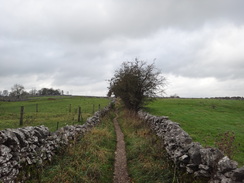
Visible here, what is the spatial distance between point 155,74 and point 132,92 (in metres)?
4.24

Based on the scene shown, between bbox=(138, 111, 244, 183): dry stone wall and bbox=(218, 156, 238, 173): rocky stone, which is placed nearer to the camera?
bbox=(138, 111, 244, 183): dry stone wall

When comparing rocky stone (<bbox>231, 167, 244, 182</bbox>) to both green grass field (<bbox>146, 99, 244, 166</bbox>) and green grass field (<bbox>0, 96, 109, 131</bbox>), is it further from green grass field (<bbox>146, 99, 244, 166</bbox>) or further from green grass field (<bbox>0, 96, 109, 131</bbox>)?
green grass field (<bbox>0, 96, 109, 131</bbox>)

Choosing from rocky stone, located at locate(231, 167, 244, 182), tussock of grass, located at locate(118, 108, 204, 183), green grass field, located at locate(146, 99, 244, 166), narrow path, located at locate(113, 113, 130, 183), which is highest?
rocky stone, located at locate(231, 167, 244, 182)

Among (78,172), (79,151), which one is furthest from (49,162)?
(79,151)

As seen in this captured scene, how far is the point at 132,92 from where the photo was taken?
28672 millimetres

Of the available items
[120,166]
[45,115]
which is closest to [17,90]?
[45,115]

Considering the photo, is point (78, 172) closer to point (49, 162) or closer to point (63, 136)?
point (49, 162)

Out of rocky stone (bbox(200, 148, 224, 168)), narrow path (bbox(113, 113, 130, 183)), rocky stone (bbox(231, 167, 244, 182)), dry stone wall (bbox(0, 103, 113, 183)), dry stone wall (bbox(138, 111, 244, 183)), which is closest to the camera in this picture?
rocky stone (bbox(231, 167, 244, 182))

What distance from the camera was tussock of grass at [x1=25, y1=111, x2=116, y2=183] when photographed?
693 cm

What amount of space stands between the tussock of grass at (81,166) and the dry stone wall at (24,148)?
1.51 feet

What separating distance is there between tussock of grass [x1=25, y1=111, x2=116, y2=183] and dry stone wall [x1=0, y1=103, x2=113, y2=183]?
0.46 meters

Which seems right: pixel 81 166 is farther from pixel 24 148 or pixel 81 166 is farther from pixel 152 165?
pixel 152 165

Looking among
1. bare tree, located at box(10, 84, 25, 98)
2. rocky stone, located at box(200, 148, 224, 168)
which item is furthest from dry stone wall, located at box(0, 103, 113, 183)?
bare tree, located at box(10, 84, 25, 98)

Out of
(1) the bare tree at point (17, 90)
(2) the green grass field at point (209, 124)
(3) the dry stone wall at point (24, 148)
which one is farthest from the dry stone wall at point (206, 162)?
(1) the bare tree at point (17, 90)
